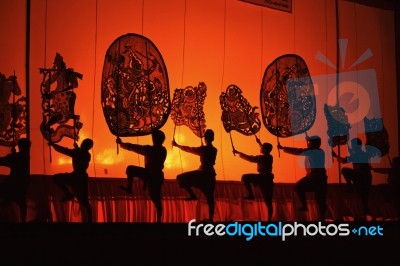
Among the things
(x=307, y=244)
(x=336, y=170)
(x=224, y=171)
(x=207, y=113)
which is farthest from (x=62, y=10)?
(x=336, y=170)

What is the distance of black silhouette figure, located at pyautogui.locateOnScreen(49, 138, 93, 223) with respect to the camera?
25.8ft

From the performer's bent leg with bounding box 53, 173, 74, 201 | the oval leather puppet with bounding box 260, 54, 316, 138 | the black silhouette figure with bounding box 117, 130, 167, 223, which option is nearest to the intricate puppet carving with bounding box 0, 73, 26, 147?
the performer's bent leg with bounding box 53, 173, 74, 201

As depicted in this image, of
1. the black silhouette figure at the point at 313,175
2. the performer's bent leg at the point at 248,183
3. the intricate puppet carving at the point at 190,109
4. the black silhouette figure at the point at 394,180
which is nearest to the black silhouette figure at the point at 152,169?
the intricate puppet carving at the point at 190,109

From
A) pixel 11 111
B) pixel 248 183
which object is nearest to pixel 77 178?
pixel 11 111

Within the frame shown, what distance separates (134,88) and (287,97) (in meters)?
3.17

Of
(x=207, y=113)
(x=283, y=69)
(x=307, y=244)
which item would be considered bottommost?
(x=307, y=244)

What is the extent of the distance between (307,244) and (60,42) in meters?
4.56

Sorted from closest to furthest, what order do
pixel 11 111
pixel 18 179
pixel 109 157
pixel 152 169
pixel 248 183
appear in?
pixel 18 179, pixel 11 111, pixel 152 169, pixel 109 157, pixel 248 183

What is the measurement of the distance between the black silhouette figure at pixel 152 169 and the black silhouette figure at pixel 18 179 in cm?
141

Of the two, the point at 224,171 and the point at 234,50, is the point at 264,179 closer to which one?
the point at 224,171

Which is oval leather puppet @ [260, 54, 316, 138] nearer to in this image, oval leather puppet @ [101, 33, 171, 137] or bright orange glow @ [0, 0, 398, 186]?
bright orange glow @ [0, 0, 398, 186]

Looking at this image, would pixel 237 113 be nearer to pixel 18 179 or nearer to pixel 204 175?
pixel 204 175

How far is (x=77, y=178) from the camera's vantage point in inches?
310

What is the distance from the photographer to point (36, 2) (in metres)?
8.19
